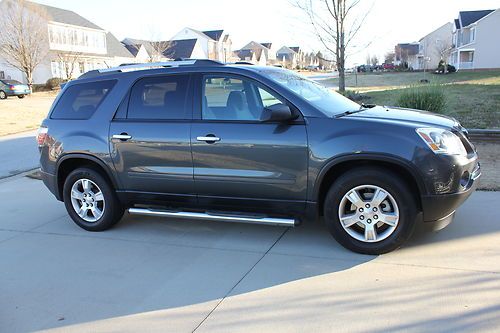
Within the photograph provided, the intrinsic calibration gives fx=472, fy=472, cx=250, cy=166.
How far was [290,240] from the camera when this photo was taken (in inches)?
197

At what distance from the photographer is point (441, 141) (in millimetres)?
4312

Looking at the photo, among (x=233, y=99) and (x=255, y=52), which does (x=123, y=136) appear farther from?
(x=255, y=52)

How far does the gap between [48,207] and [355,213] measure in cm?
457

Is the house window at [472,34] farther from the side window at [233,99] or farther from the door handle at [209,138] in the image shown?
the door handle at [209,138]

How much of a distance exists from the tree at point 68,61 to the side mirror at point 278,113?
46.4 m

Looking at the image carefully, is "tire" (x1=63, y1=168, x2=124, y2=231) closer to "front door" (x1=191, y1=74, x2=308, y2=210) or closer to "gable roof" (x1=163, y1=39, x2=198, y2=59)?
"front door" (x1=191, y1=74, x2=308, y2=210)

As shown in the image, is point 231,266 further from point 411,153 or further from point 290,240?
point 411,153

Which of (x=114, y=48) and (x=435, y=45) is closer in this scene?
(x=114, y=48)

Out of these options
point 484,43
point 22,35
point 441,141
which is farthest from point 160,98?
point 484,43

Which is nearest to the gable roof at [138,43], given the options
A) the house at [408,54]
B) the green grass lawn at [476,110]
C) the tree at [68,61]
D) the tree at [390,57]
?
the tree at [68,61]

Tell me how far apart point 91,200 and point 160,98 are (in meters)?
1.53

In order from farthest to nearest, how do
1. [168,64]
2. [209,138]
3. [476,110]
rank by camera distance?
1. [476,110]
2. [168,64]
3. [209,138]

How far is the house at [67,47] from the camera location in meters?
47.8

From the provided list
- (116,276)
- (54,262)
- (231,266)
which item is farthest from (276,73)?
(54,262)
